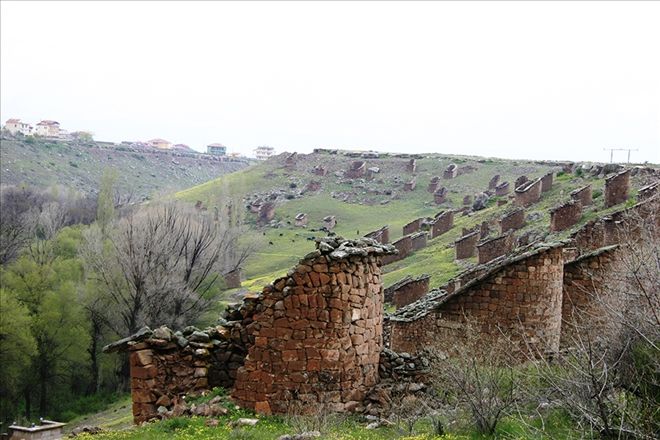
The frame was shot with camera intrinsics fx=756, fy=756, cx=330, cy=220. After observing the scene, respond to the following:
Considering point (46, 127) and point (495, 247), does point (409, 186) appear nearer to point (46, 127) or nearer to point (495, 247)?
point (495, 247)

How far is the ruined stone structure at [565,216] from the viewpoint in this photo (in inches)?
861

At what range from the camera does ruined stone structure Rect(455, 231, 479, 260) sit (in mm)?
25609

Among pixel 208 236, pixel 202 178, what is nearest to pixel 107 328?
pixel 208 236

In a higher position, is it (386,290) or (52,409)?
(386,290)

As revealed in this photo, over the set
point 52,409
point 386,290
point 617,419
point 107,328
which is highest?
point 617,419

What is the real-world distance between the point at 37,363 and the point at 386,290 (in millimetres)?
17895

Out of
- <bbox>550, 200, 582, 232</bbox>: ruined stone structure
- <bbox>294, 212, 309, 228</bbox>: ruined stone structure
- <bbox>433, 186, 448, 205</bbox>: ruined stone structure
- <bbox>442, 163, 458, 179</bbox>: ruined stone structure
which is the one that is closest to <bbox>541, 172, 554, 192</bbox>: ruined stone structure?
<bbox>550, 200, 582, 232</bbox>: ruined stone structure

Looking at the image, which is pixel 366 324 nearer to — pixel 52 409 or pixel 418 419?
pixel 418 419

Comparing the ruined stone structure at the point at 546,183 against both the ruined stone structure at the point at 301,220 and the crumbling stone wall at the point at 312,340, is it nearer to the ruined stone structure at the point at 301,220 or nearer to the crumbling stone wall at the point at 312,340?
the crumbling stone wall at the point at 312,340

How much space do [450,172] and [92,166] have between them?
62736 mm

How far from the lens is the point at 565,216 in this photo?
22.0 m

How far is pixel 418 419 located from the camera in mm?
8633

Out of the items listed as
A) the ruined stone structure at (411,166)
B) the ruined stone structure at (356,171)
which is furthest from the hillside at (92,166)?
the ruined stone structure at (411,166)

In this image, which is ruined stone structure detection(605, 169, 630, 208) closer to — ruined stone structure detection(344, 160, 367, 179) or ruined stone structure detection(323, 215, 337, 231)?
ruined stone structure detection(323, 215, 337, 231)
